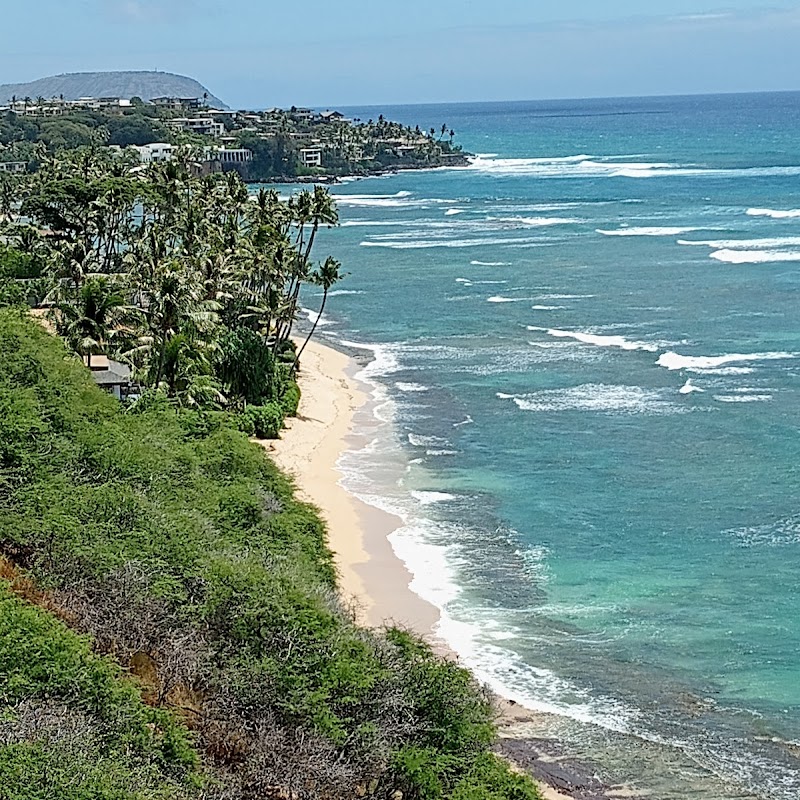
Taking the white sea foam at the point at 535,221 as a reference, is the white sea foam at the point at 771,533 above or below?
below

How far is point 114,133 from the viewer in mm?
169625

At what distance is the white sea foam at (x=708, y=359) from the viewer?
165 feet

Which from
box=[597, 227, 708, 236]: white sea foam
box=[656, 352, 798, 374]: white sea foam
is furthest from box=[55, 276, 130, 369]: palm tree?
box=[597, 227, 708, 236]: white sea foam

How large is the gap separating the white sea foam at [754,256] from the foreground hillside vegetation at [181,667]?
186 feet

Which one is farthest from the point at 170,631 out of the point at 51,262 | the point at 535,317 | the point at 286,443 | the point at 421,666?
the point at 535,317

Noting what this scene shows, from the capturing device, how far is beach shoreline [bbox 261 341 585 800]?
27500 millimetres

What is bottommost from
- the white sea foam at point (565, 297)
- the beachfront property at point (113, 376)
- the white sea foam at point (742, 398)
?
the white sea foam at point (742, 398)

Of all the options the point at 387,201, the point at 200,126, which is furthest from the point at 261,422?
the point at 200,126

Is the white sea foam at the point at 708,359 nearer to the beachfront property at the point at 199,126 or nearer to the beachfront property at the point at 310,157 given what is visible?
the beachfront property at the point at 310,157

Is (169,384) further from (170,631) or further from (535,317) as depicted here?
(535,317)

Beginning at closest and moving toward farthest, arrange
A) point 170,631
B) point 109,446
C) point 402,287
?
point 170,631, point 109,446, point 402,287

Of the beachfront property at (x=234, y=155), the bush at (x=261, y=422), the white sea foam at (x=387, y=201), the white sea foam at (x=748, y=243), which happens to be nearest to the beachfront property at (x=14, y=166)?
the beachfront property at (x=234, y=155)

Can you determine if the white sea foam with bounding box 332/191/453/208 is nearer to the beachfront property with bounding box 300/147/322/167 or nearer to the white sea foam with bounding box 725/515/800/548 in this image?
the beachfront property with bounding box 300/147/322/167

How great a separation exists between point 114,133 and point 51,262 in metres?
126
